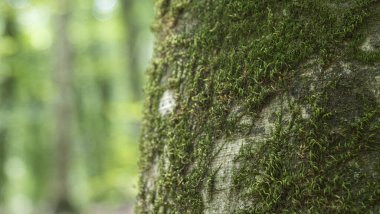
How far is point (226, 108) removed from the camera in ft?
5.02

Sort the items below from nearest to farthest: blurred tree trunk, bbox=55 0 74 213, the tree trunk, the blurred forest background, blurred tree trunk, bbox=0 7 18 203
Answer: the tree trunk → blurred tree trunk, bbox=55 0 74 213 → the blurred forest background → blurred tree trunk, bbox=0 7 18 203

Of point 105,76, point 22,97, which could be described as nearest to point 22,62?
point 22,97

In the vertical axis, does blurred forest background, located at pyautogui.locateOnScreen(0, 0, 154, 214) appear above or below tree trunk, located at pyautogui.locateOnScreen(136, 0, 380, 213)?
above

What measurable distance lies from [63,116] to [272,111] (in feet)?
33.7

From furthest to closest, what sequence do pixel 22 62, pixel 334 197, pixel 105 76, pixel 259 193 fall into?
1. pixel 105 76
2. pixel 22 62
3. pixel 259 193
4. pixel 334 197

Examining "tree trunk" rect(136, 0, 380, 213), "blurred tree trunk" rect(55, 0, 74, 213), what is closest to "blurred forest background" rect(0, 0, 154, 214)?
"blurred tree trunk" rect(55, 0, 74, 213)

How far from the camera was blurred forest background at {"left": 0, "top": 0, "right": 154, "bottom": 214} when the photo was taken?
1114 centimetres

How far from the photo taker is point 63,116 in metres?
11.1

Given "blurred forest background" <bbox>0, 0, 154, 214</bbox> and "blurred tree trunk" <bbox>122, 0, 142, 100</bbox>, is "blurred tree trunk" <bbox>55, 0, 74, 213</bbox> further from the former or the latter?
"blurred tree trunk" <bbox>122, 0, 142, 100</bbox>

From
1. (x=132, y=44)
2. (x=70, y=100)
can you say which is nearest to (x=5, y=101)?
(x=132, y=44)

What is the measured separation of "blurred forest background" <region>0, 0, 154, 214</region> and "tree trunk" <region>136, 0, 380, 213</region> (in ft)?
24.6

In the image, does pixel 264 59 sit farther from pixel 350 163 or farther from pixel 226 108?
pixel 350 163

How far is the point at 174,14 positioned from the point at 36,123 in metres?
19.9

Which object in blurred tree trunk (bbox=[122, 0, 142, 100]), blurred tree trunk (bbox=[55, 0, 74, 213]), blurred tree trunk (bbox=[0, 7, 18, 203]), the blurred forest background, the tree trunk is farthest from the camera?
blurred tree trunk (bbox=[0, 7, 18, 203])
